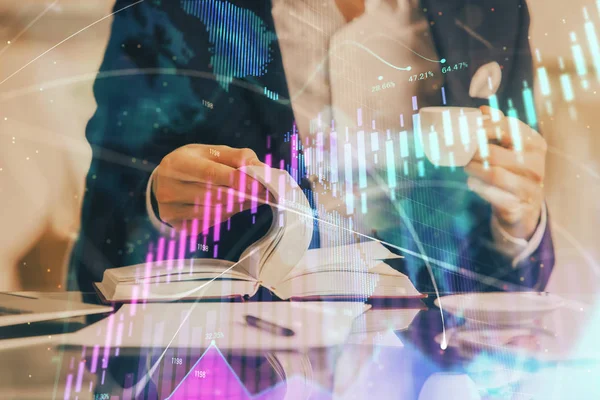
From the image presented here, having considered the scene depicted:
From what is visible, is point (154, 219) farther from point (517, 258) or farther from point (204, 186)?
point (517, 258)

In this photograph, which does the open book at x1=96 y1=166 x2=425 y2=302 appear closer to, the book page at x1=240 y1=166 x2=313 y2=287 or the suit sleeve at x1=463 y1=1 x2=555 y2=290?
the book page at x1=240 y1=166 x2=313 y2=287

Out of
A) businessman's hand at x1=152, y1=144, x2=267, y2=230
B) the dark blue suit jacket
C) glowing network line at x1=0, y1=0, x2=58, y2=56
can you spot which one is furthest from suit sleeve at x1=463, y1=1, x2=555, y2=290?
glowing network line at x1=0, y1=0, x2=58, y2=56

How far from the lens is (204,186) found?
3.42 ft

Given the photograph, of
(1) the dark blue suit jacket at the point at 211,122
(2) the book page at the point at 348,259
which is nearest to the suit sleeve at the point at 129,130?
(1) the dark blue suit jacket at the point at 211,122

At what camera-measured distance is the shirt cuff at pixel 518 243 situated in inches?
32.2

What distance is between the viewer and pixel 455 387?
31.1 inches

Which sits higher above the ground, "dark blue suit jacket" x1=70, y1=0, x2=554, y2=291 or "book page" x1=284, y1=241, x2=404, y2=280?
"dark blue suit jacket" x1=70, y1=0, x2=554, y2=291

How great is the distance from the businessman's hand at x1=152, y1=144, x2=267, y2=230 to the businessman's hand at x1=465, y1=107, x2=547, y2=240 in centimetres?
48

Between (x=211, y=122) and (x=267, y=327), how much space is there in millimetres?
520

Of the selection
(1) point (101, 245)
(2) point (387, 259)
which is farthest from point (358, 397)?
(1) point (101, 245)

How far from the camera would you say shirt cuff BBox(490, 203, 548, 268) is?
82 centimetres

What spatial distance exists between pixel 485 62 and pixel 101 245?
0.94 metres

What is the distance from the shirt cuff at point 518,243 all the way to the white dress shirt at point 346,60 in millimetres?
293

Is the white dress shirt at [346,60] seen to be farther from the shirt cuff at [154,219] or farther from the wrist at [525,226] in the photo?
the wrist at [525,226]
